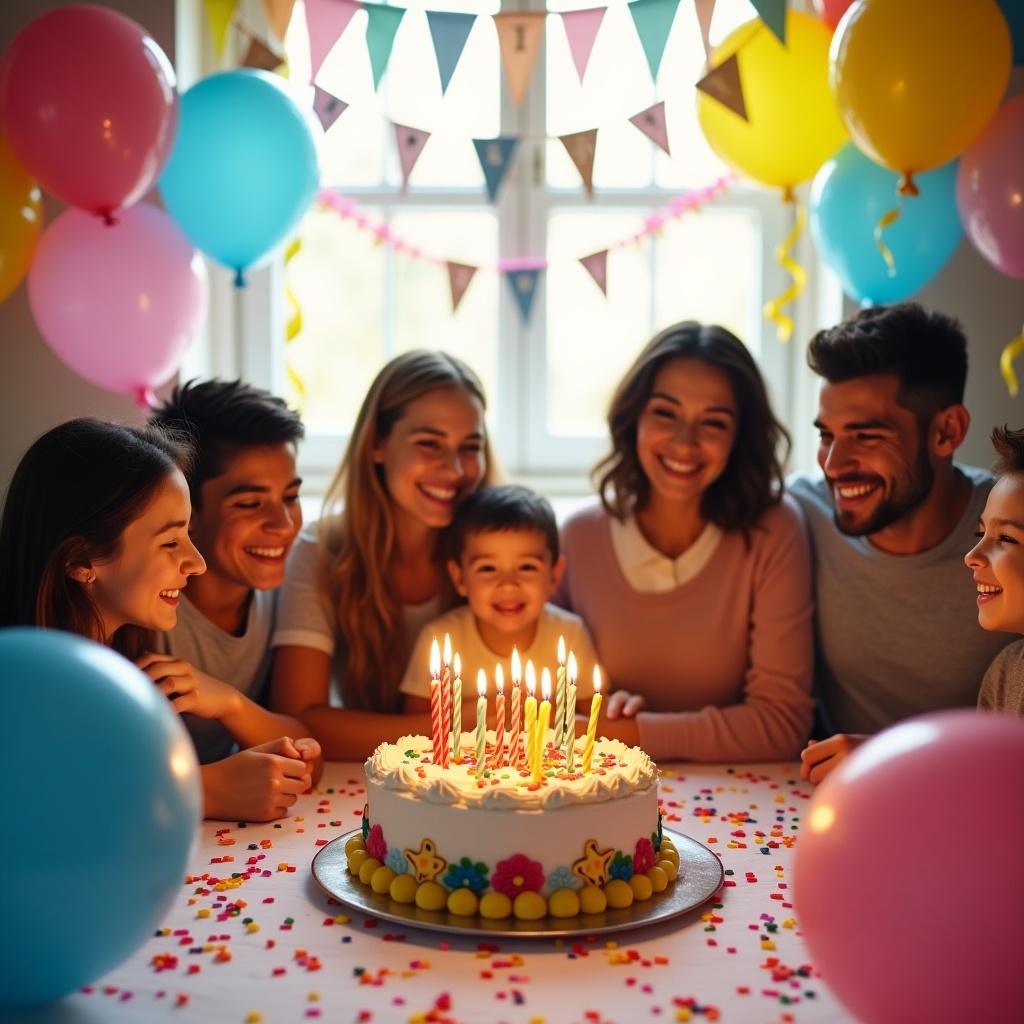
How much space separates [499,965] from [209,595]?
4.06 feet

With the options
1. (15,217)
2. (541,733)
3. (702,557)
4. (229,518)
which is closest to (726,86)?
(702,557)

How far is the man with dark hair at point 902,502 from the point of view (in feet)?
8.49

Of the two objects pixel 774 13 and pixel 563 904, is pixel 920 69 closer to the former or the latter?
pixel 774 13

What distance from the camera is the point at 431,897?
5.68 feet

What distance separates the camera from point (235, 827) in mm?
2148

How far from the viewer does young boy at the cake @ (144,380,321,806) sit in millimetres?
2541

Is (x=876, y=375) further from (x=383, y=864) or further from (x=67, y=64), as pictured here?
(x=67, y=64)

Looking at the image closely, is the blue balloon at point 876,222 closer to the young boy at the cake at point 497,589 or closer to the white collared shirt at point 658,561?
the white collared shirt at point 658,561

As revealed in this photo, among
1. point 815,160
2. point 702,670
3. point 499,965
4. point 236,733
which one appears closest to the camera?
point 499,965

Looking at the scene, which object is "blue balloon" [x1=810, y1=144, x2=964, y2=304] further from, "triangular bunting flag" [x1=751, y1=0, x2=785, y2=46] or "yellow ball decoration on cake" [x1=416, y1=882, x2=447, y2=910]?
"yellow ball decoration on cake" [x1=416, y1=882, x2=447, y2=910]

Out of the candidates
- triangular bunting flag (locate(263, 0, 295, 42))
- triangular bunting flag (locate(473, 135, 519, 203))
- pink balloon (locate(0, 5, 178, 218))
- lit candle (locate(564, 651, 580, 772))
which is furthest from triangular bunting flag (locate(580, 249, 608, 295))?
lit candle (locate(564, 651, 580, 772))

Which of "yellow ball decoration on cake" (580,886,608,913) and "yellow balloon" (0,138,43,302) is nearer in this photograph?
"yellow ball decoration on cake" (580,886,608,913)

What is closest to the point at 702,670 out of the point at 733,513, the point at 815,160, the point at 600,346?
the point at 733,513

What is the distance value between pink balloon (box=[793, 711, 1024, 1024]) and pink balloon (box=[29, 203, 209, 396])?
6.55 feet
